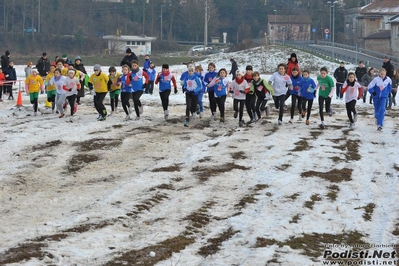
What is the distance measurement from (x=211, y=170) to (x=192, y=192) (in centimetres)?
172

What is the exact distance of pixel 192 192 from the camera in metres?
12.0

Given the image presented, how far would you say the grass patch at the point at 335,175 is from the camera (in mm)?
13145

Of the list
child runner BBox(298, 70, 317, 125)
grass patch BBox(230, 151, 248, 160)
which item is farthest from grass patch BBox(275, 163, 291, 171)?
child runner BBox(298, 70, 317, 125)

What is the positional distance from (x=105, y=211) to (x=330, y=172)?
4.85m

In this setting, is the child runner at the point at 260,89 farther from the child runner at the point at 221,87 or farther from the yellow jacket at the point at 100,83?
the yellow jacket at the point at 100,83

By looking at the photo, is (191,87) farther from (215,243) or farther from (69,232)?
(215,243)

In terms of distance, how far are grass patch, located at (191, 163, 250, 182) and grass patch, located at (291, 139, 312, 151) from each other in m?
2.26

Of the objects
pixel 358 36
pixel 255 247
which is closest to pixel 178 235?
pixel 255 247

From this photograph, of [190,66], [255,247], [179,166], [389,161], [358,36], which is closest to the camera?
[255,247]

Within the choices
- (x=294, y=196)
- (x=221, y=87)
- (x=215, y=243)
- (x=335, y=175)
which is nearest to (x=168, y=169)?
(x=294, y=196)

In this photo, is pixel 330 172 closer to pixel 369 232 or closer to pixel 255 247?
pixel 369 232

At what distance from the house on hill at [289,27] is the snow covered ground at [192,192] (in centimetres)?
8025

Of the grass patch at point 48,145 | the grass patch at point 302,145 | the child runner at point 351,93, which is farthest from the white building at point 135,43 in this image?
the grass patch at point 302,145

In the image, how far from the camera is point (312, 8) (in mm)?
114000
